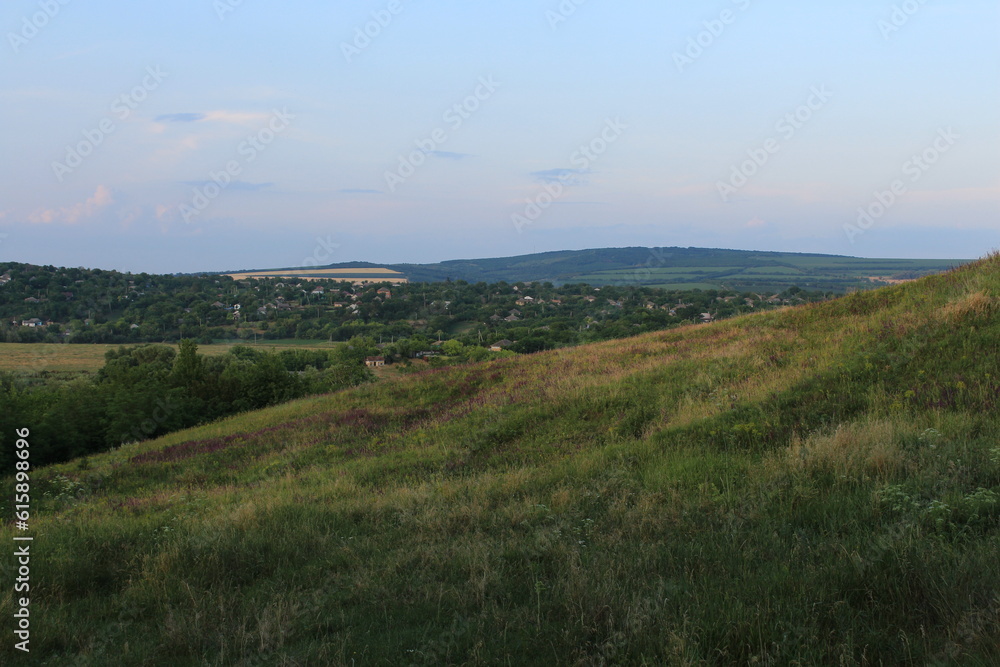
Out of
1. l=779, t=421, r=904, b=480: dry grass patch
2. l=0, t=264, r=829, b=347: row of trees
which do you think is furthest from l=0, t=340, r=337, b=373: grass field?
l=779, t=421, r=904, b=480: dry grass patch

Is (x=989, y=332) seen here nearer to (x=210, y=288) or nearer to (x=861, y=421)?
(x=861, y=421)

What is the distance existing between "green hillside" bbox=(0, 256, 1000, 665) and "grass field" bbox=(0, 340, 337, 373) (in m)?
70.4

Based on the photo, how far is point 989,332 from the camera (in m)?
9.16

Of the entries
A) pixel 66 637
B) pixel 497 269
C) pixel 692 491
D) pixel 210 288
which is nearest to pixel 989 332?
pixel 692 491

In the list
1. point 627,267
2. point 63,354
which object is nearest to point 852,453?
point 63,354

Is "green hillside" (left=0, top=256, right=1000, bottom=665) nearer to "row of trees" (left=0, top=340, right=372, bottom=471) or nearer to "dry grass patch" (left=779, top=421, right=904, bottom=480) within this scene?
"dry grass patch" (left=779, top=421, right=904, bottom=480)

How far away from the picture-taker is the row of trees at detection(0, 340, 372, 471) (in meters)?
26.5

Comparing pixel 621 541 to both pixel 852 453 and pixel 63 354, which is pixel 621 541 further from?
pixel 63 354

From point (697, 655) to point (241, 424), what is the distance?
21.3 m

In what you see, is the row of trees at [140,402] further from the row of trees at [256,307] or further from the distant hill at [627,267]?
the distant hill at [627,267]

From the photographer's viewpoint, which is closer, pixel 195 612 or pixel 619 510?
pixel 195 612

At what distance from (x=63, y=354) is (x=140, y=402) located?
257 feet

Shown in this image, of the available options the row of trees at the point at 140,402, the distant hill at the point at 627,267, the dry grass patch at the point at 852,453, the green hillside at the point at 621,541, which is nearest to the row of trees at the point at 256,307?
the distant hill at the point at 627,267

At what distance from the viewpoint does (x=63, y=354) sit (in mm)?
91688
